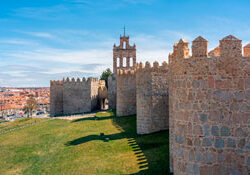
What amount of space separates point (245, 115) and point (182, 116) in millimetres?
1644

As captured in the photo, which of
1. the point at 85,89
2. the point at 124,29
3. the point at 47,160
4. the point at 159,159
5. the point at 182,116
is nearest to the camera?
the point at 182,116

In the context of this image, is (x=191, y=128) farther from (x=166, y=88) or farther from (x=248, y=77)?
(x=166, y=88)

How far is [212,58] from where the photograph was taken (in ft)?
21.9

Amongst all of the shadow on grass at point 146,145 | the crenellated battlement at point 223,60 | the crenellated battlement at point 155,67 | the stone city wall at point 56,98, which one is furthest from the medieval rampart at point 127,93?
the crenellated battlement at point 223,60

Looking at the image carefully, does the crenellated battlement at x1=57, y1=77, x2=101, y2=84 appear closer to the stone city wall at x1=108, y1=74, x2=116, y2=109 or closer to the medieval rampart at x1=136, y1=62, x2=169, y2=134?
the stone city wall at x1=108, y1=74, x2=116, y2=109

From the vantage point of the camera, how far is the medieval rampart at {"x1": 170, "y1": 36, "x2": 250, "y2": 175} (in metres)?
6.52

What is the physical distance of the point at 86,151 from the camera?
16359mm

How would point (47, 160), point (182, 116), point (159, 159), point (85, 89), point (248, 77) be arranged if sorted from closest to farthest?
point (248, 77), point (182, 116), point (159, 159), point (47, 160), point (85, 89)

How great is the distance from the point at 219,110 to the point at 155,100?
12164 mm

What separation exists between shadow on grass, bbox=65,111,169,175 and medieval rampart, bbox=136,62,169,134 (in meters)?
0.81

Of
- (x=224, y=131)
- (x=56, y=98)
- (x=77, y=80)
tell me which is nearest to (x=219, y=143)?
(x=224, y=131)

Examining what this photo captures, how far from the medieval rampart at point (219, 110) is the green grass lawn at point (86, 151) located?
4.90m

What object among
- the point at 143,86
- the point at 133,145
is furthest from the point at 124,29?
the point at 133,145

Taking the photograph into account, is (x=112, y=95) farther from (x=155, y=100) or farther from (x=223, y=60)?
(x=223, y=60)
